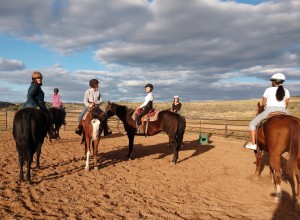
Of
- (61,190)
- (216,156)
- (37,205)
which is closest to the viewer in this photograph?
(37,205)

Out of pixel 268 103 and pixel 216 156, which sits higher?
pixel 268 103

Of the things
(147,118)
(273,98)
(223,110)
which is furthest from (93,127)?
(223,110)

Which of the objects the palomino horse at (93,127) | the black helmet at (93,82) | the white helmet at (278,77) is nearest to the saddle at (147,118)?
the palomino horse at (93,127)

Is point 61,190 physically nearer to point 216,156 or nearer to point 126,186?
point 126,186

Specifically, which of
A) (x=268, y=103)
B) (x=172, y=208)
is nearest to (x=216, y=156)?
(x=268, y=103)

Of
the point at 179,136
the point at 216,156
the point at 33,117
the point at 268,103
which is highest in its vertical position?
the point at 268,103

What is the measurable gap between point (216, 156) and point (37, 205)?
8573 millimetres

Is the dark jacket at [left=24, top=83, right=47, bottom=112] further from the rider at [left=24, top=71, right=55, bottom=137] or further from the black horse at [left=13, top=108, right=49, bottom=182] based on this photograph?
the black horse at [left=13, top=108, right=49, bottom=182]

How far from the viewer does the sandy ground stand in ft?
16.9

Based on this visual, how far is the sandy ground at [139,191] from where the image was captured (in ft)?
16.9

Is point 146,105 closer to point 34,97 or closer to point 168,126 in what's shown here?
point 168,126

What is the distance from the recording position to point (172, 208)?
5.50m

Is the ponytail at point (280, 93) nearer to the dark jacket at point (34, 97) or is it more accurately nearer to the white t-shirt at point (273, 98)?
the white t-shirt at point (273, 98)

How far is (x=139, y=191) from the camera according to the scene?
6605 mm
